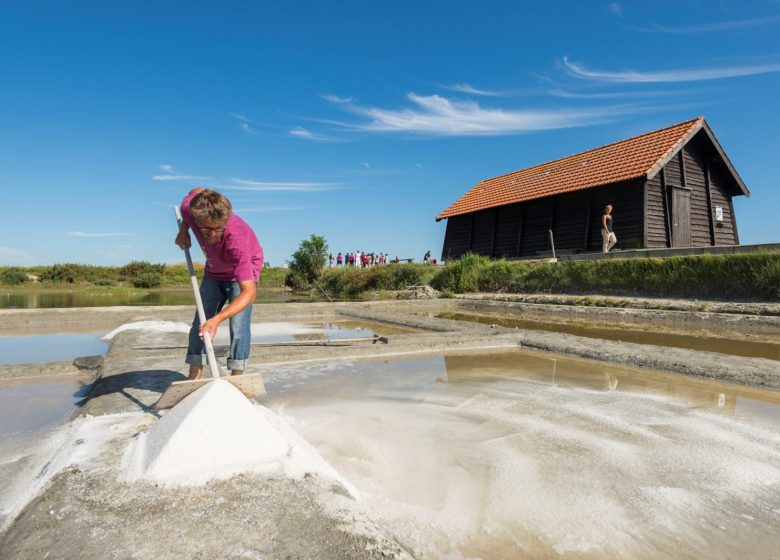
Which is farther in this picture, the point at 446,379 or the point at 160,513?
the point at 446,379

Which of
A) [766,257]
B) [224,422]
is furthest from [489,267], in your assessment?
[224,422]

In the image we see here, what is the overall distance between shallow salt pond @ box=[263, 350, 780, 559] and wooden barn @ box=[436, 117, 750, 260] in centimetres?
1232

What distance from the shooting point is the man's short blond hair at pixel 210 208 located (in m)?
2.43

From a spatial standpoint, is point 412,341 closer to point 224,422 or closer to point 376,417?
point 376,417

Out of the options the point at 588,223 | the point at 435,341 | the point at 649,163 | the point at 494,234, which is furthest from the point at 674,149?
the point at 435,341

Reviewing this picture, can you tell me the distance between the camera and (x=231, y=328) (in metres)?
2.79

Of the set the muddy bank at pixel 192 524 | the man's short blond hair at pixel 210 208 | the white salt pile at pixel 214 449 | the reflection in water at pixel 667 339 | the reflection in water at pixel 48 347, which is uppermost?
the man's short blond hair at pixel 210 208

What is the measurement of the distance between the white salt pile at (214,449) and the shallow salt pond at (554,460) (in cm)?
23

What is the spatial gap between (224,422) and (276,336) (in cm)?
463

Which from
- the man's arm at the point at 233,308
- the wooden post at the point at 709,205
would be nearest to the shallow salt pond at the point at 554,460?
the man's arm at the point at 233,308

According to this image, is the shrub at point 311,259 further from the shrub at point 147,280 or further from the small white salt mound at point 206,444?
the small white salt mound at point 206,444

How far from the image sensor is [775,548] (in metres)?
1.42

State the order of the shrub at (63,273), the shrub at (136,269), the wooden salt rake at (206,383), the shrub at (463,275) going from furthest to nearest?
the shrub at (136,269) → the shrub at (63,273) → the shrub at (463,275) → the wooden salt rake at (206,383)

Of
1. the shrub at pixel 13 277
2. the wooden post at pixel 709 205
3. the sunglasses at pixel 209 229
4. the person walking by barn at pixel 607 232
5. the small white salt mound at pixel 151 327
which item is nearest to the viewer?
the sunglasses at pixel 209 229
